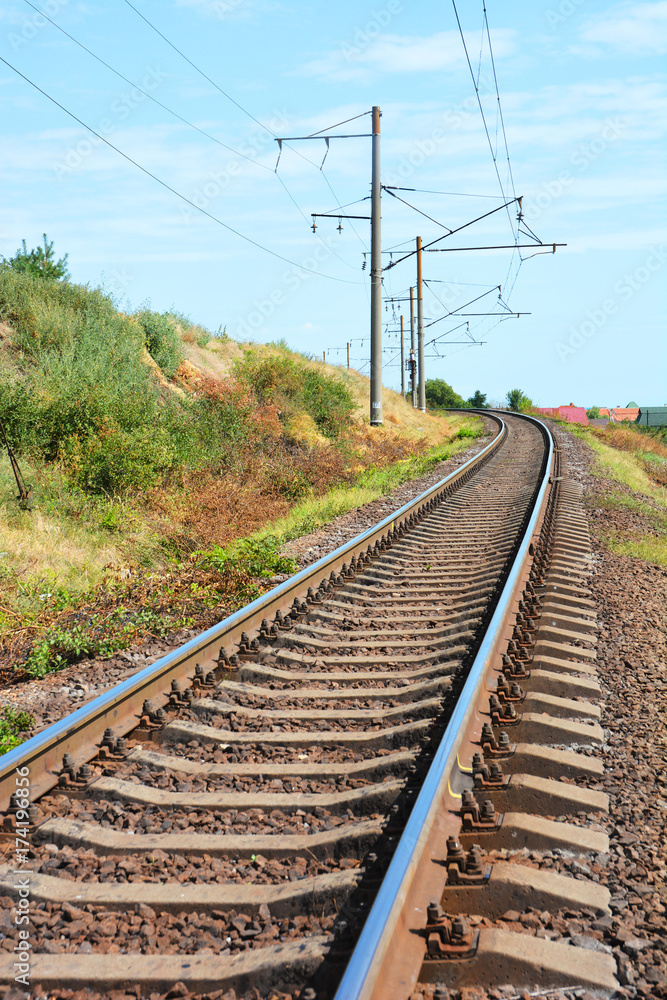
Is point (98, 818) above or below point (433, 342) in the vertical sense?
below

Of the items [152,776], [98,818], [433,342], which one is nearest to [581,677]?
[152,776]

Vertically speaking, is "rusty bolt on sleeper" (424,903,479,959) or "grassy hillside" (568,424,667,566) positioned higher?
"grassy hillside" (568,424,667,566)

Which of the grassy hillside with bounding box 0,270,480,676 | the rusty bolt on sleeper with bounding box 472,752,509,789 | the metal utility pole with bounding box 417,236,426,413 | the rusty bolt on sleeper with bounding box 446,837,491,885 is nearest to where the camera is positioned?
the rusty bolt on sleeper with bounding box 446,837,491,885

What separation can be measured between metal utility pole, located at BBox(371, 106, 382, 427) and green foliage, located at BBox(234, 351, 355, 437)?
125 cm

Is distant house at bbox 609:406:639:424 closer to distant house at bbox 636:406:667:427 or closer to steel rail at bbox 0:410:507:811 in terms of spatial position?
distant house at bbox 636:406:667:427

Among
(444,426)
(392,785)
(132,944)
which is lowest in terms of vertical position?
(132,944)

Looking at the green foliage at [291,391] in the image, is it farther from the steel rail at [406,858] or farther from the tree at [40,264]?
the steel rail at [406,858]

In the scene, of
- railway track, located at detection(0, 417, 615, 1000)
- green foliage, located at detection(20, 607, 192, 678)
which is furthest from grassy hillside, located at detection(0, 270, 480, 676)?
railway track, located at detection(0, 417, 615, 1000)

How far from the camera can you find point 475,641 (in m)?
4.98

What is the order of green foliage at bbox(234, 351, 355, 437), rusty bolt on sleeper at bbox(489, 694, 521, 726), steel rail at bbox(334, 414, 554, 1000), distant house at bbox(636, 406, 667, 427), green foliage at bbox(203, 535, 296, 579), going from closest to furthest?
steel rail at bbox(334, 414, 554, 1000)
rusty bolt on sleeper at bbox(489, 694, 521, 726)
green foliage at bbox(203, 535, 296, 579)
green foliage at bbox(234, 351, 355, 437)
distant house at bbox(636, 406, 667, 427)

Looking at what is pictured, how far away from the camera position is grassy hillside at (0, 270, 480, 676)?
22.3 feet

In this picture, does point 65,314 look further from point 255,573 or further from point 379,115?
point 379,115

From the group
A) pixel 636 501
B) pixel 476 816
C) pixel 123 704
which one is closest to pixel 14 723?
pixel 123 704

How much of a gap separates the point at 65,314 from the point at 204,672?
416 inches
